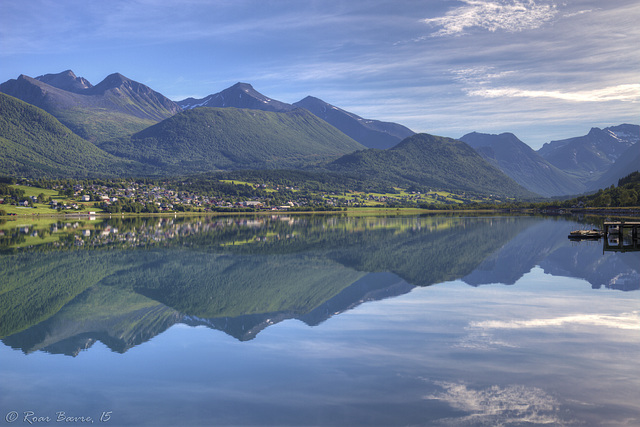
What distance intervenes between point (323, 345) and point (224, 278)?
20.0 metres

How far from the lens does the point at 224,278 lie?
37.9m

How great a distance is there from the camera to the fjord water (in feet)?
44.6

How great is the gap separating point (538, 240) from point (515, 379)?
56650 millimetres

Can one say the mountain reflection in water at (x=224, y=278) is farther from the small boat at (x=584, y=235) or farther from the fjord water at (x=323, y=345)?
the small boat at (x=584, y=235)

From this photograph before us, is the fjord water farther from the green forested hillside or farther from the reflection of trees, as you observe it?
the green forested hillside

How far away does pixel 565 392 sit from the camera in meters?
14.4

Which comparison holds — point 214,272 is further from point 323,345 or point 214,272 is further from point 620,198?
point 620,198

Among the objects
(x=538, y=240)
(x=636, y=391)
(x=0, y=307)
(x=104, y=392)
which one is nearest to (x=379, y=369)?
(x=636, y=391)

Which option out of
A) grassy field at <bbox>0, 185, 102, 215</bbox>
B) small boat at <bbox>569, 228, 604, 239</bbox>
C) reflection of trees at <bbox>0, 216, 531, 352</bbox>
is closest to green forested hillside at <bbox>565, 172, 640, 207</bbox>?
small boat at <bbox>569, 228, 604, 239</bbox>

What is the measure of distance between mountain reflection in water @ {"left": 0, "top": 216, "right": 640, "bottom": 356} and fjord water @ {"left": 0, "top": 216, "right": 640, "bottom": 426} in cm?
22

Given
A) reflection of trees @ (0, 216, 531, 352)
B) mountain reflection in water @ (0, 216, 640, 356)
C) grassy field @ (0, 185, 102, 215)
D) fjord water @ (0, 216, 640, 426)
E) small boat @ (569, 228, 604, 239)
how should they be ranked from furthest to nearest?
grassy field @ (0, 185, 102, 215)
small boat @ (569, 228, 604, 239)
reflection of trees @ (0, 216, 531, 352)
mountain reflection in water @ (0, 216, 640, 356)
fjord water @ (0, 216, 640, 426)

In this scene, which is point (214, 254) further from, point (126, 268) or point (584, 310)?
point (584, 310)

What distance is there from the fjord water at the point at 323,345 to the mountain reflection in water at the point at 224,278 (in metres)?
0.22

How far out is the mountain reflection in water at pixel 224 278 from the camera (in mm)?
24000
